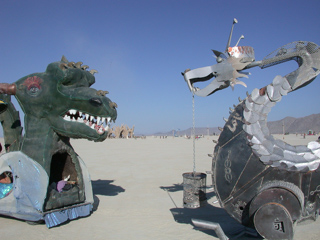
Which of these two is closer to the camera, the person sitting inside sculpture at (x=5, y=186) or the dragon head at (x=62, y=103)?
the dragon head at (x=62, y=103)

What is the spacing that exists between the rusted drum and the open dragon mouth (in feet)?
6.24

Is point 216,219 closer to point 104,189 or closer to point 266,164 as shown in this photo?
point 266,164

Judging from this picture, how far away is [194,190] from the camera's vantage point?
541cm

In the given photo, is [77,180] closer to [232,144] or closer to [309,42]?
[232,144]

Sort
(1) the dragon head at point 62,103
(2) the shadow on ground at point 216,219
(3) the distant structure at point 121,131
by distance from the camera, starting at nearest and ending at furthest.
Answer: (2) the shadow on ground at point 216,219, (1) the dragon head at point 62,103, (3) the distant structure at point 121,131

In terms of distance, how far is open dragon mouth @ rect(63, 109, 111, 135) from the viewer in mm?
5320

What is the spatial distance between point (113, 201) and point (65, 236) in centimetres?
238

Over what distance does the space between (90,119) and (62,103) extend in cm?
65

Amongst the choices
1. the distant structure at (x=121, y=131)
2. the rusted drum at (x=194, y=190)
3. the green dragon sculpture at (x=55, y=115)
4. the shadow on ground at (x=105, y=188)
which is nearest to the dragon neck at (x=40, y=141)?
the green dragon sculpture at (x=55, y=115)

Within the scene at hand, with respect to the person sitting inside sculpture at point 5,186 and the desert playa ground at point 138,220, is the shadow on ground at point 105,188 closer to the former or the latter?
the desert playa ground at point 138,220

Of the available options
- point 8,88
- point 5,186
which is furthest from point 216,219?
point 8,88

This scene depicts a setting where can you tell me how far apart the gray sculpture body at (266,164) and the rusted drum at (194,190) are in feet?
4.32

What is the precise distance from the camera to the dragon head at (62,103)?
5.29 m

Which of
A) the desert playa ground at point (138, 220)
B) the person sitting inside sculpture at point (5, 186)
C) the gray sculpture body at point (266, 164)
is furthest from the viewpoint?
the person sitting inside sculpture at point (5, 186)
